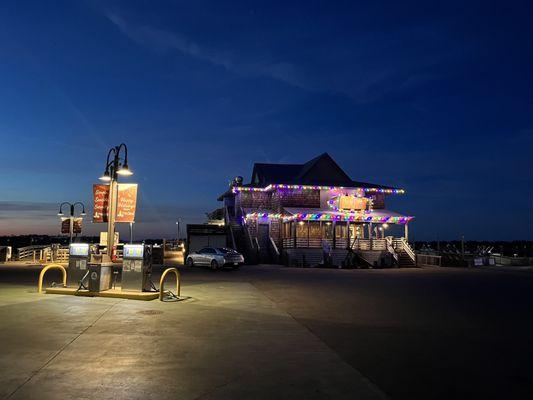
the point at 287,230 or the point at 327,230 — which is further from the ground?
the point at 327,230

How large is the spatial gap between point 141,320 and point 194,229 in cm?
2798

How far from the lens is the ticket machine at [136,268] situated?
1459 centimetres

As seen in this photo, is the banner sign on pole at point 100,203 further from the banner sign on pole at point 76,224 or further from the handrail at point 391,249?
the handrail at point 391,249

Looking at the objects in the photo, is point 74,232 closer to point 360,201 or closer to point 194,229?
point 194,229

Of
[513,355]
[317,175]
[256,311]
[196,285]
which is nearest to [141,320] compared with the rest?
[256,311]

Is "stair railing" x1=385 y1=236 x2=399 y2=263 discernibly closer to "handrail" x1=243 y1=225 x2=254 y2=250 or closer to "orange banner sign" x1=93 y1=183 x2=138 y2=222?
"handrail" x1=243 y1=225 x2=254 y2=250

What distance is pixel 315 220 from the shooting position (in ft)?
120

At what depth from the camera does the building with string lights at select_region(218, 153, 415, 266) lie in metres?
36.1

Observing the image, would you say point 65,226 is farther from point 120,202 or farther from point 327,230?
point 327,230

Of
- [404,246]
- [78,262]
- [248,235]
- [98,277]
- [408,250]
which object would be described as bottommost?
[98,277]

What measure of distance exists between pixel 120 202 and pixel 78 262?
2.42 meters

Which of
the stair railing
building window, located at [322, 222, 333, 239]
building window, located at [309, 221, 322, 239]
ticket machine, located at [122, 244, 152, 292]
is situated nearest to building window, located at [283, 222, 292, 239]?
building window, located at [309, 221, 322, 239]

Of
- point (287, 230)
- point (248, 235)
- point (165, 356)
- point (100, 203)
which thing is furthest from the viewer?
point (287, 230)

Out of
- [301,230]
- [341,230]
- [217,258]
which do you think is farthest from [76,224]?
[341,230]
